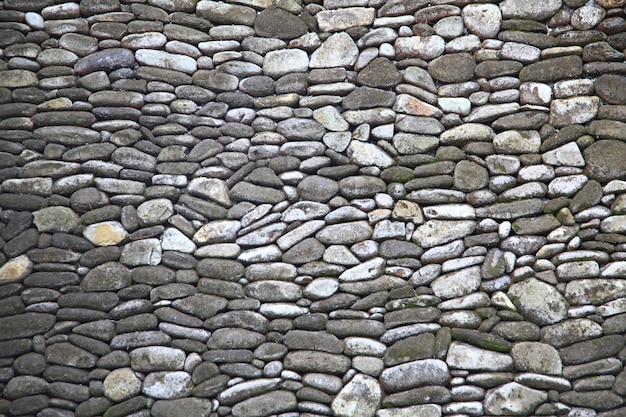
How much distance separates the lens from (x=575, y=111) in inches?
192

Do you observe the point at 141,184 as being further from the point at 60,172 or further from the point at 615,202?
the point at 615,202

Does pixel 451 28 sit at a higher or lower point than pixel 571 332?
higher

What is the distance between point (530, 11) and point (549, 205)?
166cm

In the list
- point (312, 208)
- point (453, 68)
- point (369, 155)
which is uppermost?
point (453, 68)

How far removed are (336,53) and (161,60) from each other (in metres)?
1.48

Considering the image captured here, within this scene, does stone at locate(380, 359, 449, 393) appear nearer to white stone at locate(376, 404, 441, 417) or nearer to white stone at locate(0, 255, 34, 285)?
white stone at locate(376, 404, 441, 417)

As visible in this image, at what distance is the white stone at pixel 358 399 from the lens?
4312mm

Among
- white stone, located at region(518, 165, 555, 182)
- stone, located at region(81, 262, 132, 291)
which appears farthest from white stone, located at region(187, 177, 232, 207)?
white stone, located at region(518, 165, 555, 182)

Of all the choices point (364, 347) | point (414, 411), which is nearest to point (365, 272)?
point (364, 347)

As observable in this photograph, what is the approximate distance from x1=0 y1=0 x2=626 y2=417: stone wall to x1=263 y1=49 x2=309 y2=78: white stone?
27mm

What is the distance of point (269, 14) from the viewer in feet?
17.7

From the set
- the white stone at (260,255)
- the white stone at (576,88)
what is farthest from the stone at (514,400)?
the white stone at (576,88)

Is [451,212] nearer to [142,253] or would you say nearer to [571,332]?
[571,332]

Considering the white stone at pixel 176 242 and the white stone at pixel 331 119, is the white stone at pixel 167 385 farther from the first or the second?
the white stone at pixel 331 119
